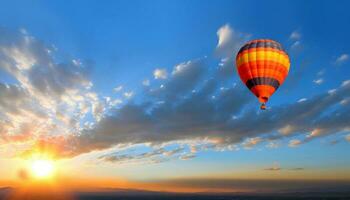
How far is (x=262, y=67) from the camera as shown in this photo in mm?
65125

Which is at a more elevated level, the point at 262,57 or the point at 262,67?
the point at 262,57

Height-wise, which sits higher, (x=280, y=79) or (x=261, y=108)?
(x=280, y=79)

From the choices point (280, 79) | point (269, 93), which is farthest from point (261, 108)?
point (280, 79)

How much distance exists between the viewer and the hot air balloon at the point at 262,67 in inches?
2547

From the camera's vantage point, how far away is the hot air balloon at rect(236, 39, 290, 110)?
2547 inches

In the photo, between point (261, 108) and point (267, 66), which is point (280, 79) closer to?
point (267, 66)

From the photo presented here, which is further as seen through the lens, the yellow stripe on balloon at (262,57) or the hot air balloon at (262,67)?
the yellow stripe on balloon at (262,57)

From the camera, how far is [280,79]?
220 ft

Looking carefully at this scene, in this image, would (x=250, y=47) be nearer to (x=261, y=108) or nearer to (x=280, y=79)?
(x=280, y=79)

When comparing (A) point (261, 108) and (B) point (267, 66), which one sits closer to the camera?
(A) point (261, 108)

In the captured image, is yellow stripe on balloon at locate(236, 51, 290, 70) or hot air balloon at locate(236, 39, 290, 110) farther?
yellow stripe on balloon at locate(236, 51, 290, 70)

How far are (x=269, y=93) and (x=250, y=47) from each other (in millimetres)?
9070

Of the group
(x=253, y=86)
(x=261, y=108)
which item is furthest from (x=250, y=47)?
(x=261, y=108)

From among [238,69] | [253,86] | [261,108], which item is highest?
[238,69]
